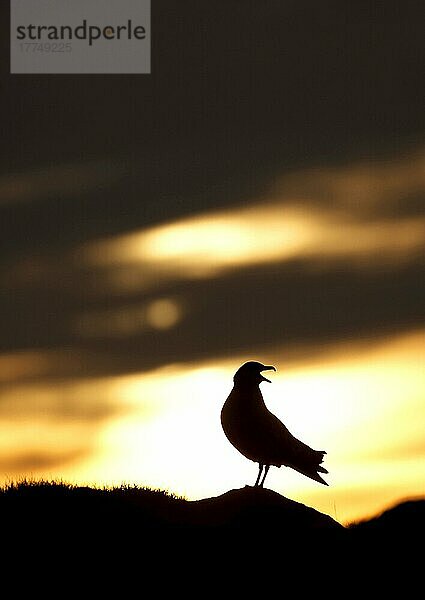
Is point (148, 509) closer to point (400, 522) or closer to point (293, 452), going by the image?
point (293, 452)

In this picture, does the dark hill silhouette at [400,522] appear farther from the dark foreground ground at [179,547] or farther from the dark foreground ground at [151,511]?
the dark foreground ground at [151,511]

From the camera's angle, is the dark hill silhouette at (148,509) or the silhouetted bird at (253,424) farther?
the silhouetted bird at (253,424)

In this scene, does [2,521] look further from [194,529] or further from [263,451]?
[263,451]

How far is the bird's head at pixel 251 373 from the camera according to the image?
798 inches

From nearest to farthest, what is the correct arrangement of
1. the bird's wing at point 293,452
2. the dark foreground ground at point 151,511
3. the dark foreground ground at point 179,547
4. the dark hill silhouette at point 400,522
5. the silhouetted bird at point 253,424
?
the dark foreground ground at point 179,547 → the dark foreground ground at point 151,511 → the silhouetted bird at point 253,424 → the bird's wing at point 293,452 → the dark hill silhouette at point 400,522

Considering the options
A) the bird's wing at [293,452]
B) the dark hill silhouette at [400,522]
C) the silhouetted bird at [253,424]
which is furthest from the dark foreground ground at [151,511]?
the dark hill silhouette at [400,522]

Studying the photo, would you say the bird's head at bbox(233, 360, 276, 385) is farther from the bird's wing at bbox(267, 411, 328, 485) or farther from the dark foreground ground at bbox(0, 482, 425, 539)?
the dark foreground ground at bbox(0, 482, 425, 539)

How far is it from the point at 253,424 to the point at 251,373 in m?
0.85

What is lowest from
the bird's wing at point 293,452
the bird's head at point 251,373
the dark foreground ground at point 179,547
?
the dark foreground ground at point 179,547

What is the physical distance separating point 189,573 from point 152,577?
1.89 feet

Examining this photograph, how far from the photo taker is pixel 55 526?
18438mm

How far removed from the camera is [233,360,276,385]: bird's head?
2027 centimetres

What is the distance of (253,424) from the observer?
66.1ft

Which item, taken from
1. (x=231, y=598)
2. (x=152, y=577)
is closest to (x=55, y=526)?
(x=152, y=577)
